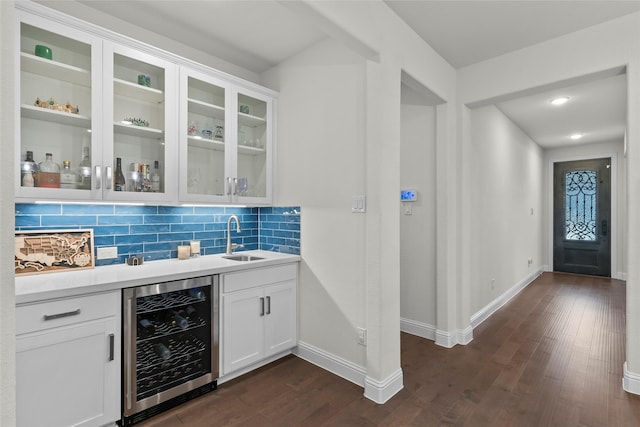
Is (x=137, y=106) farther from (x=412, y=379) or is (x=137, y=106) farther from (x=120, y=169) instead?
(x=412, y=379)

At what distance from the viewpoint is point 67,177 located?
1989 mm

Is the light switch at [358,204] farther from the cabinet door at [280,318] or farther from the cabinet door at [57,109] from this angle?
the cabinet door at [57,109]

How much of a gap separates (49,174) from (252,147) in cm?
152

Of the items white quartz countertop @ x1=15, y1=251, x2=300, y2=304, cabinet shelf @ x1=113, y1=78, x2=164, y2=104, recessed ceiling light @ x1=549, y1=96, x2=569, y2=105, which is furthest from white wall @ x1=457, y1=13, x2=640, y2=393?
cabinet shelf @ x1=113, y1=78, x2=164, y2=104

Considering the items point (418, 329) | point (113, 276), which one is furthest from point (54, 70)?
point (418, 329)

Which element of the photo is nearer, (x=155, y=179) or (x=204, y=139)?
(x=155, y=179)

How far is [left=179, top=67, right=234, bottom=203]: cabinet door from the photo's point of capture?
248 centimetres

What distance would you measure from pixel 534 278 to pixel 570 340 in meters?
3.27

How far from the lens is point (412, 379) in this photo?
2467 mm

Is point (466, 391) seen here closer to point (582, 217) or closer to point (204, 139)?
point (204, 139)

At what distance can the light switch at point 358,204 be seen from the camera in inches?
93.0

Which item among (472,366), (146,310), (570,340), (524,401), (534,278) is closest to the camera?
(146,310)


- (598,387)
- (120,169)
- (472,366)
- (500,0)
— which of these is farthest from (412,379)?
(500,0)

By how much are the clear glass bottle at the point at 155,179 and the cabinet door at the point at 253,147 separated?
24.2 inches
